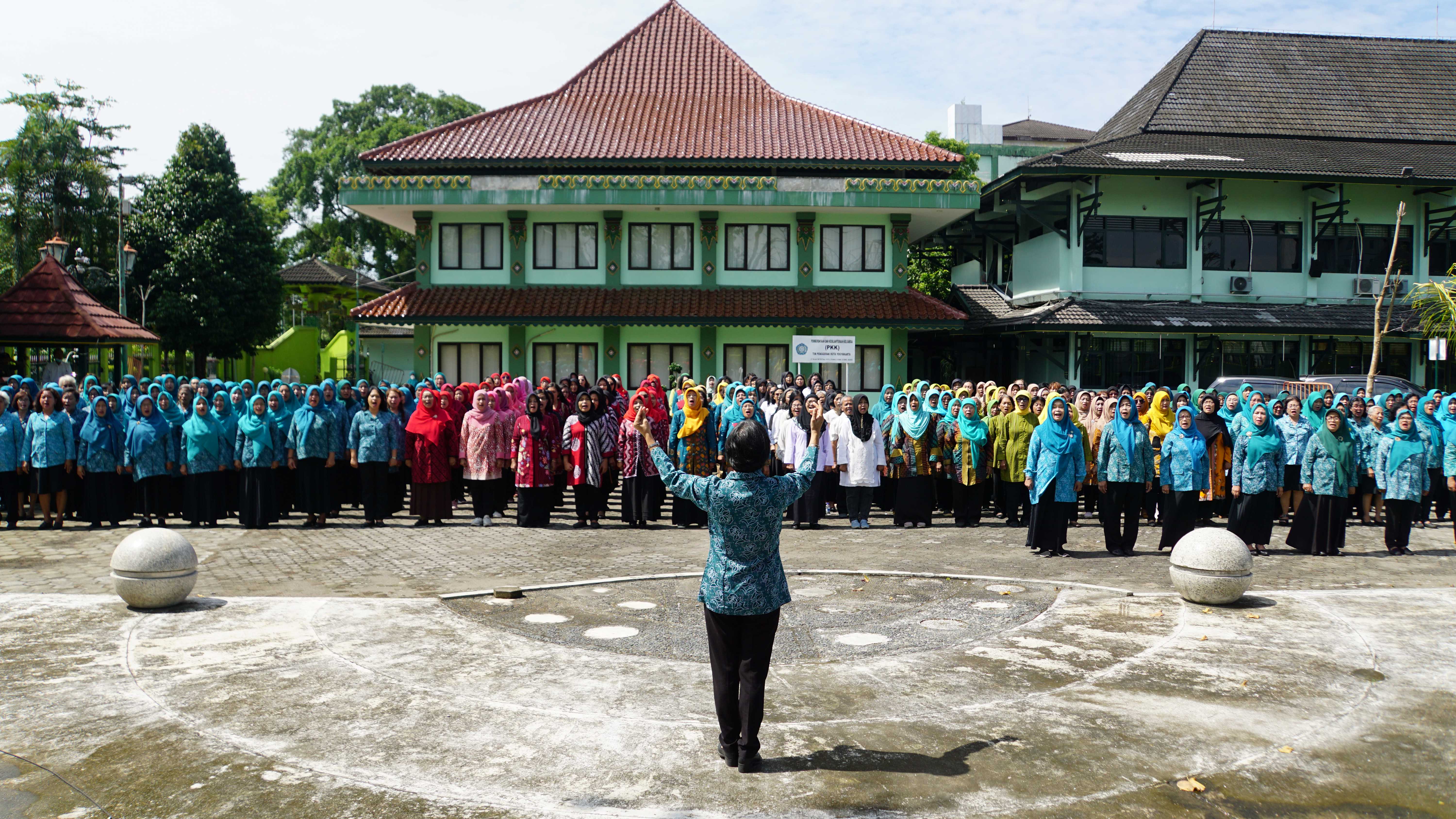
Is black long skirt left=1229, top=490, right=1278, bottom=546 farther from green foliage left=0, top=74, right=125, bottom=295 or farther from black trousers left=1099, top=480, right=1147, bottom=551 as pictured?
green foliage left=0, top=74, right=125, bottom=295

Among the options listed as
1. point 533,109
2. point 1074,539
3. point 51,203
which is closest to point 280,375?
point 51,203

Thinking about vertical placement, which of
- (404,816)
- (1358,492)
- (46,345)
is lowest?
(404,816)

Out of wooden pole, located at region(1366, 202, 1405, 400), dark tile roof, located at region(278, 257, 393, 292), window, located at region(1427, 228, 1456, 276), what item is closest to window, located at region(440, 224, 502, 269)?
wooden pole, located at region(1366, 202, 1405, 400)

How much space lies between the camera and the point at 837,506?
52.6 ft

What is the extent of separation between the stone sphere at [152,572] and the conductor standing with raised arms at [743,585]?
5474 millimetres

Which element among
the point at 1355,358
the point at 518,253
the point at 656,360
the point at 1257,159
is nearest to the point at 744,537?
the point at 656,360

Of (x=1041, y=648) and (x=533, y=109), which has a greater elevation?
(x=533, y=109)

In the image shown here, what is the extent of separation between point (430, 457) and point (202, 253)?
98.1 ft

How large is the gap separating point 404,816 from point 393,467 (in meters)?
10.1

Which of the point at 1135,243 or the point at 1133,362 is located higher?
the point at 1135,243

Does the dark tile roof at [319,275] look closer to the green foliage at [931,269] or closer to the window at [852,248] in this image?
the green foliage at [931,269]

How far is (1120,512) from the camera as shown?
12086 mm

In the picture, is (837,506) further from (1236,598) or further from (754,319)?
(754,319)

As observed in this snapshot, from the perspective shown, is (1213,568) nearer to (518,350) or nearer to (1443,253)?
(518,350)
